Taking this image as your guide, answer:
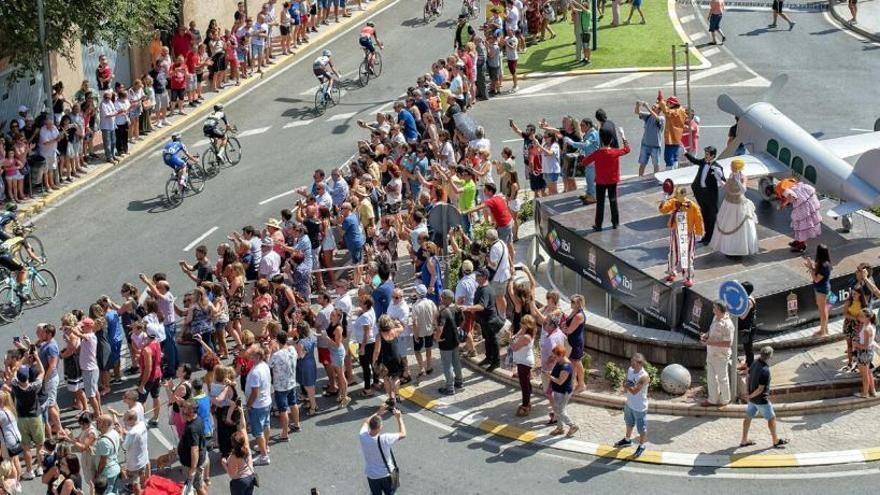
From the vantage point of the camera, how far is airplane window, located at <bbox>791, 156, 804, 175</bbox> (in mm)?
27234

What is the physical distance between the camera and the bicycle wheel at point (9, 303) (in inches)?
1059

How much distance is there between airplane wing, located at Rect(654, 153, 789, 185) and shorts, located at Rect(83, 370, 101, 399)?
10.3 metres

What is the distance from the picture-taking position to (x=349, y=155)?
115 ft

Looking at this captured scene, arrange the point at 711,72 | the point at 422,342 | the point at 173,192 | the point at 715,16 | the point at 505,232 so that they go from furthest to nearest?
the point at 715,16, the point at 711,72, the point at 173,192, the point at 505,232, the point at 422,342

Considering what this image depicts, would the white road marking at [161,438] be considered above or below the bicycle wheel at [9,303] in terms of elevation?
below

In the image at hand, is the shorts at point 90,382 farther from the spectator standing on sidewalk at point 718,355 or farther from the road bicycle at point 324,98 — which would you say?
the road bicycle at point 324,98

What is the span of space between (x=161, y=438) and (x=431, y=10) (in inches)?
1030

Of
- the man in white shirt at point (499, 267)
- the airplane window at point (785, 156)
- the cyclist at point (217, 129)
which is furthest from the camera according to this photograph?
the cyclist at point (217, 129)

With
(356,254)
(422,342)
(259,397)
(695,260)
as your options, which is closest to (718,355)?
(695,260)

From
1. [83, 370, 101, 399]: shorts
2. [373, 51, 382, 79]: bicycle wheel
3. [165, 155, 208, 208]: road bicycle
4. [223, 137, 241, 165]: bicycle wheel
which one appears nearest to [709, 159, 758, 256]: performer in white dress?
[83, 370, 101, 399]: shorts

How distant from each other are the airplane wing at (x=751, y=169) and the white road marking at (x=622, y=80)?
12194 millimetres

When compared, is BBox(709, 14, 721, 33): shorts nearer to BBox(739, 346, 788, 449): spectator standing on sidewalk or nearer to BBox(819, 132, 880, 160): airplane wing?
BBox(819, 132, 880, 160): airplane wing

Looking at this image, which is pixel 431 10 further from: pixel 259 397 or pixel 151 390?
pixel 259 397

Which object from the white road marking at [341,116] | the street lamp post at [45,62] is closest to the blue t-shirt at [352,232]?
the street lamp post at [45,62]
